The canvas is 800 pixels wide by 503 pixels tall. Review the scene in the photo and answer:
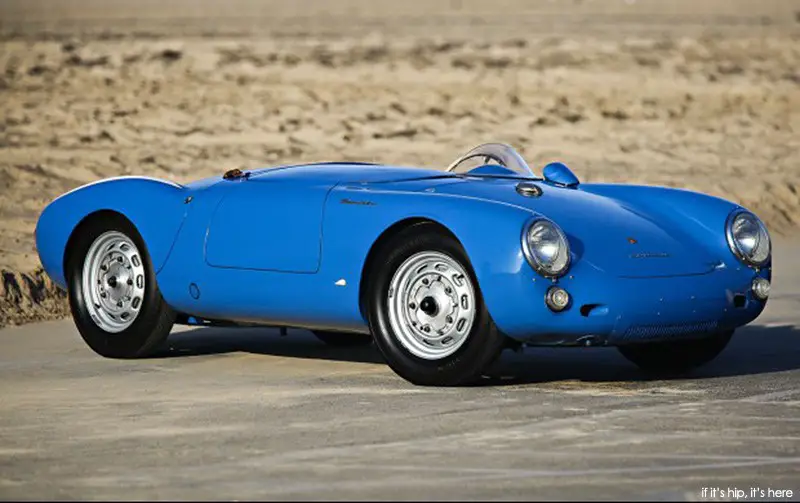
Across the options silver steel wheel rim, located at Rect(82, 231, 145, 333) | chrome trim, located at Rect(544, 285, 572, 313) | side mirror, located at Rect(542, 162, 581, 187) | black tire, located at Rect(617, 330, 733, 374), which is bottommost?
black tire, located at Rect(617, 330, 733, 374)

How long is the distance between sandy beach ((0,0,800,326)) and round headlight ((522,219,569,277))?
416 centimetres

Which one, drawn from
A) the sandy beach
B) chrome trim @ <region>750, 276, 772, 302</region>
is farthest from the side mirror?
the sandy beach

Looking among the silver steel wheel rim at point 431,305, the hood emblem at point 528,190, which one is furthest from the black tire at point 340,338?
the hood emblem at point 528,190

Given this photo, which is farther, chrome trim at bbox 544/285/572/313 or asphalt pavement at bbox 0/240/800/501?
chrome trim at bbox 544/285/572/313

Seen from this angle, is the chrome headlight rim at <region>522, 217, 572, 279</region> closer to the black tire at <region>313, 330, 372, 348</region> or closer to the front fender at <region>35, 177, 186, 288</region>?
the front fender at <region>35, 177, 186, 288</region>

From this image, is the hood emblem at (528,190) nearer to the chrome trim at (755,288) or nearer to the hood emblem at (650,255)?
the hood emblem at (650,255)

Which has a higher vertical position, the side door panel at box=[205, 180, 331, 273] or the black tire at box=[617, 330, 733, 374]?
the side door panel at box=[205, 180, 331, 273]

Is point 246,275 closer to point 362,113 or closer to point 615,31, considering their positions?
point 362,113

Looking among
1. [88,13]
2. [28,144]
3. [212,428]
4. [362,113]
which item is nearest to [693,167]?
[362,113]

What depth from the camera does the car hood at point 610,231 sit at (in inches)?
378

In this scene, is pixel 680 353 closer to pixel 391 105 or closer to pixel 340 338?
pixel 340 338

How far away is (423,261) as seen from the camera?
9727 millimetres

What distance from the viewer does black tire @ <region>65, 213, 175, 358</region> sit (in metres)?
10.8

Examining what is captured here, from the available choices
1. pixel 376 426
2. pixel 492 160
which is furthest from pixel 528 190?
pixel 376 426
